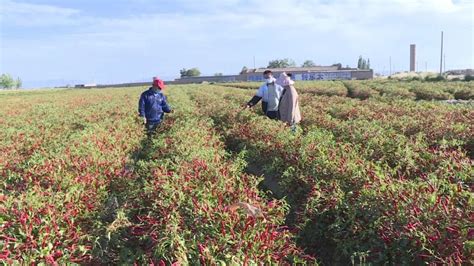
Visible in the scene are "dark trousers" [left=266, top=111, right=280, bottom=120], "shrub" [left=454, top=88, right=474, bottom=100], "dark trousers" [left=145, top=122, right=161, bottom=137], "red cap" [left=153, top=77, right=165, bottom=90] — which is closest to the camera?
"red cap" [left=153, top=77, right=165, bottom=90]

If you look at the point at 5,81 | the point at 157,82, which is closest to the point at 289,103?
the point at 157,82

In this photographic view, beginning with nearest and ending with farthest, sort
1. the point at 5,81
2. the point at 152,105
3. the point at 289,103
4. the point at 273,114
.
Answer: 1. the point at 152,105
2. the point at 289,103
3. the point at 273,114
4. the point at 5,81

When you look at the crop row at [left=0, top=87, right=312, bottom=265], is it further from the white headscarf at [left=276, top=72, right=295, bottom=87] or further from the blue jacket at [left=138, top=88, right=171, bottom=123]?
the white headscarf at [left=276, top=72, right=295, bottom=87]

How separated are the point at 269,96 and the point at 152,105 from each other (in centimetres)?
299

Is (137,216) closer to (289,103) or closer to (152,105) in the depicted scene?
(152,105)

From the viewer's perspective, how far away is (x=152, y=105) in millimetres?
8453

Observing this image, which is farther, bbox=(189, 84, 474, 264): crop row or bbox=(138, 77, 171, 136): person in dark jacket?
bbox=(138, 77, 171, 136): person in dark jacket

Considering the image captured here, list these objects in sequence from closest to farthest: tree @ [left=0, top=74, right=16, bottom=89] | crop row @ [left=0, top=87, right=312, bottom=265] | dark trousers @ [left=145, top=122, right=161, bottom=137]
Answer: crop row @ [left=0, top=87, right=312, bottom=265] → dark trousers @ [left=145, top=122, right=161, bottom=137] → tree @ [left=0, top=74, right=16, bottom=89]

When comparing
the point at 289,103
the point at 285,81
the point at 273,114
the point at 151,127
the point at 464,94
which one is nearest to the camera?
the point at 151,127

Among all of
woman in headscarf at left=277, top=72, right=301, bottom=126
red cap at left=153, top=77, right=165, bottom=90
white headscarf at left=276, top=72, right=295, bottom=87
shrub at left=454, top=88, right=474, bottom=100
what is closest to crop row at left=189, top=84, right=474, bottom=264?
woman in headscarf at left=277, top=72, right=301, bottom=126

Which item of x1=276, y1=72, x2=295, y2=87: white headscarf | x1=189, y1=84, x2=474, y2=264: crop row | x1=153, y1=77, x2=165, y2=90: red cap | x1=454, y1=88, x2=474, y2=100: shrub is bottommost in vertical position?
x1=454, y1=88, x2=474, y2=100: shrub

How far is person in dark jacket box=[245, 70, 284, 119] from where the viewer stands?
387 inches

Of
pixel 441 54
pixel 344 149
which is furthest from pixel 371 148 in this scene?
pixel 441 54

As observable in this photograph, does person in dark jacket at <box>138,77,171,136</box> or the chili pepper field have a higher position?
person in dark jacket at <box>138,77,171,136</box>
